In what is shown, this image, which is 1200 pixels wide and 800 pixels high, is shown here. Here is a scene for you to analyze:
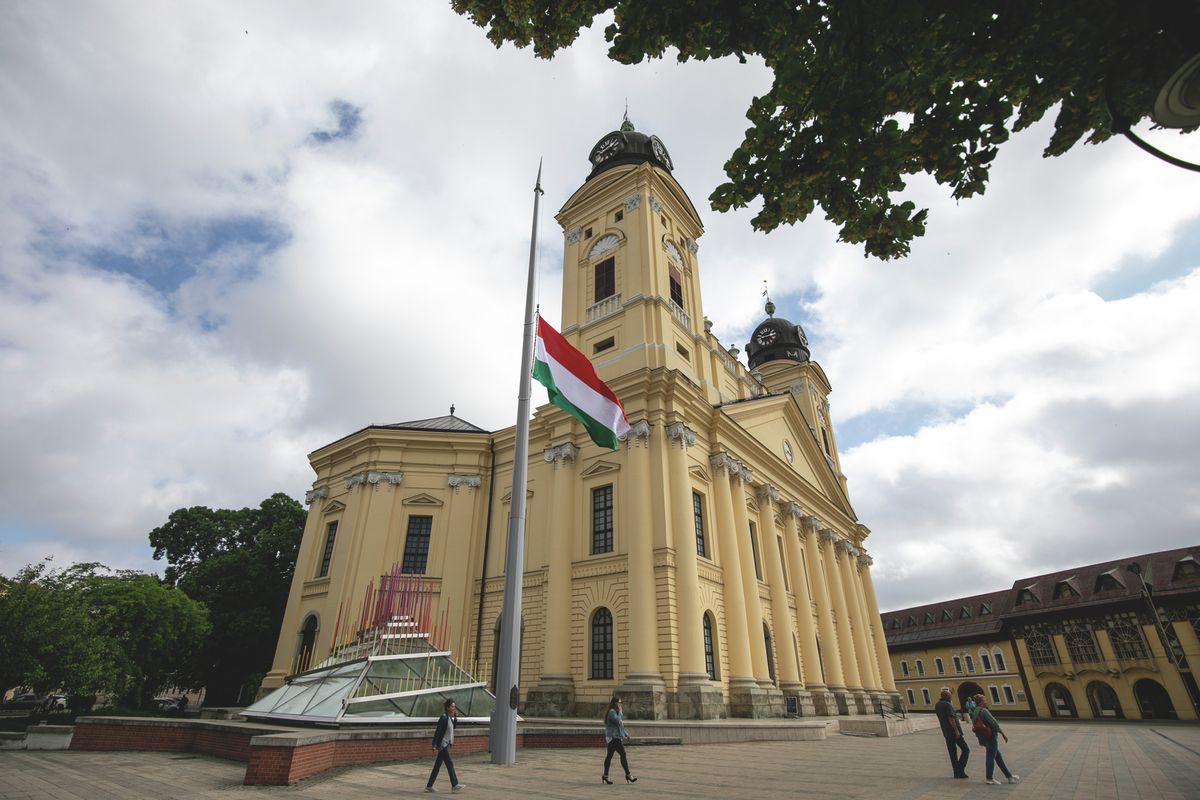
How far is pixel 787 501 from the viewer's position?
1110 inches

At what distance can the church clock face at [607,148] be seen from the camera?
102 ft

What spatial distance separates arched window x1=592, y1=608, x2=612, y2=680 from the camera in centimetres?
1944

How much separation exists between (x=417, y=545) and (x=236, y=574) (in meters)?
13.2

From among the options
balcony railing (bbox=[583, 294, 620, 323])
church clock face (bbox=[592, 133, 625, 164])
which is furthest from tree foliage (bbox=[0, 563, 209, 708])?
church clock face (bbox=[592, 133, 625, 164])

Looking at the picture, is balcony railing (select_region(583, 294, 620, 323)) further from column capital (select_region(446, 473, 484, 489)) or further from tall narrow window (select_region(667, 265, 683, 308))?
column capital (select_region(446, 473, 484, 489))

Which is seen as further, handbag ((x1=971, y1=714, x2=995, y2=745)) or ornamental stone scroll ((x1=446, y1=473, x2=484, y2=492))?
ornamental stone scroll ((x1=446, y1=473, x2=484, y2=492))

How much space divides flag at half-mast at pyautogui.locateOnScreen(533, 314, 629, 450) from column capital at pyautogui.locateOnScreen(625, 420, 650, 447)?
22.2ft

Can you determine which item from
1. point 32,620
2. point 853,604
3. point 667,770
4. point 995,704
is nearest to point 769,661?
point 853,604

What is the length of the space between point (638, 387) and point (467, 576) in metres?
11.4

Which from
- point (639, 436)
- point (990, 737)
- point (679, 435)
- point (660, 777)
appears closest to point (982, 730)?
point (990, 737)

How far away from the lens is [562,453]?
2281 cm

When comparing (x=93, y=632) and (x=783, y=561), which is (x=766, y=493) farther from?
(x=93, y=632)

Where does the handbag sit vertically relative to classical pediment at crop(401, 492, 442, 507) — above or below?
below

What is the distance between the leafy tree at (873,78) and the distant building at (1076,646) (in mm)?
39963
